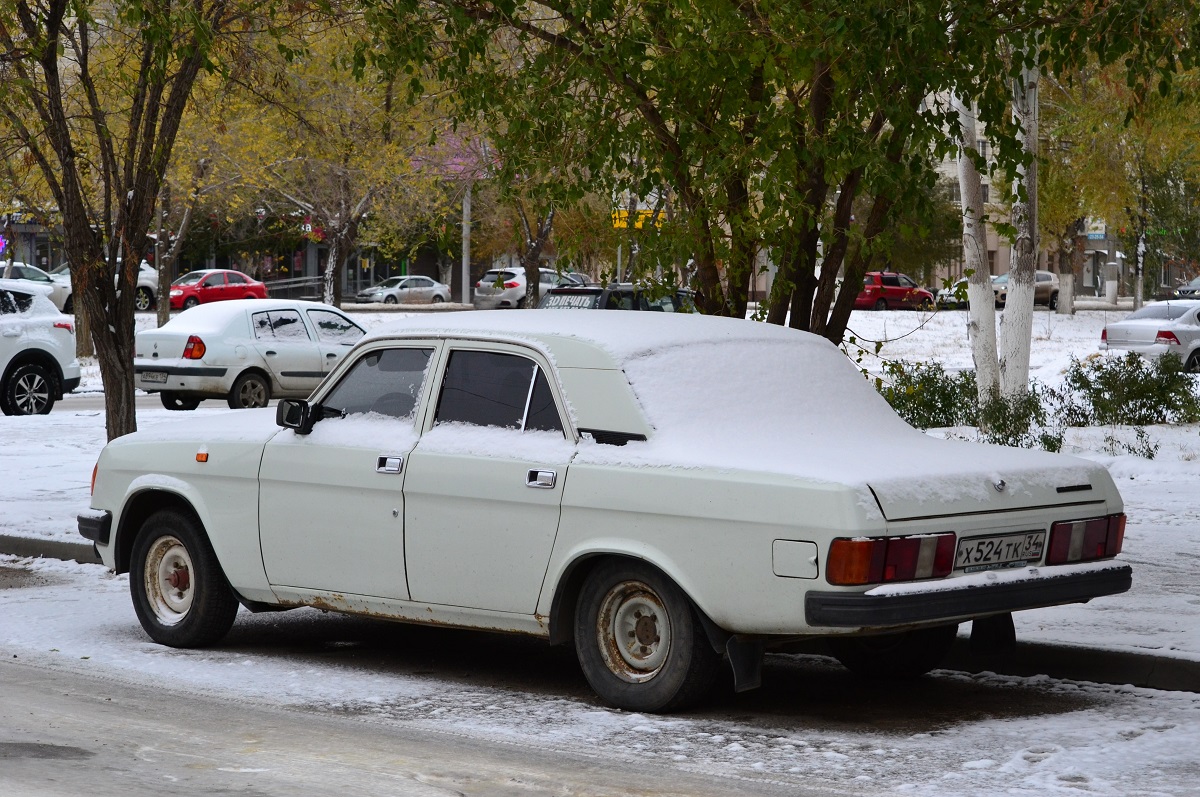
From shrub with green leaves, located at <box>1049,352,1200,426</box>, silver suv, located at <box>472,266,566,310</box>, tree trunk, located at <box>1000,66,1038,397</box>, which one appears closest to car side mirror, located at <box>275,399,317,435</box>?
shrub with green leaves, located at <box>1049,352,1200,426</box>

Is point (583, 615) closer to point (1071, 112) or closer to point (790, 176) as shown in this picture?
point (790, 176)

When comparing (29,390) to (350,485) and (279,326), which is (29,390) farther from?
(350,485)

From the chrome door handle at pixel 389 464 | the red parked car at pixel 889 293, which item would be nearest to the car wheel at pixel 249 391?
the chrome door handle at pixel 389 464

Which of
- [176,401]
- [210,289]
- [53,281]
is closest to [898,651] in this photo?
[176,401]

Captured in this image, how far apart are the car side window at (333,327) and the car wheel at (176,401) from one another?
189 centimetres

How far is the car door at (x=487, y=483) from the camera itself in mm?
6895

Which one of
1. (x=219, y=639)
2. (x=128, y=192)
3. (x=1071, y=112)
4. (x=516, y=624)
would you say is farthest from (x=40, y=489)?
(x=1071, y=112)

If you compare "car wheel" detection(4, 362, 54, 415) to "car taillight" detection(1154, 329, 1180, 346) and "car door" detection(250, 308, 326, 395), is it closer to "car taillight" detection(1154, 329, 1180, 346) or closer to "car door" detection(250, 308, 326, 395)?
"car door" detection(250, 308, 326, 395)

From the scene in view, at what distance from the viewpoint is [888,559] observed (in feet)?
20.0

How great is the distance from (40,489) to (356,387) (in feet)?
22.3

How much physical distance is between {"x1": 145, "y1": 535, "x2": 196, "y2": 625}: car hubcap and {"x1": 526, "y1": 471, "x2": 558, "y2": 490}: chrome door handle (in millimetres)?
2231

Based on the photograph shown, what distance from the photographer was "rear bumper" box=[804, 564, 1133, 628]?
6023 millimetres

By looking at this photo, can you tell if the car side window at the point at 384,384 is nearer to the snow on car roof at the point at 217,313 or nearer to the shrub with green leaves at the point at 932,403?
the shrub with green leaves at the point at 932,403

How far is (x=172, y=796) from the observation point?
533 cm
